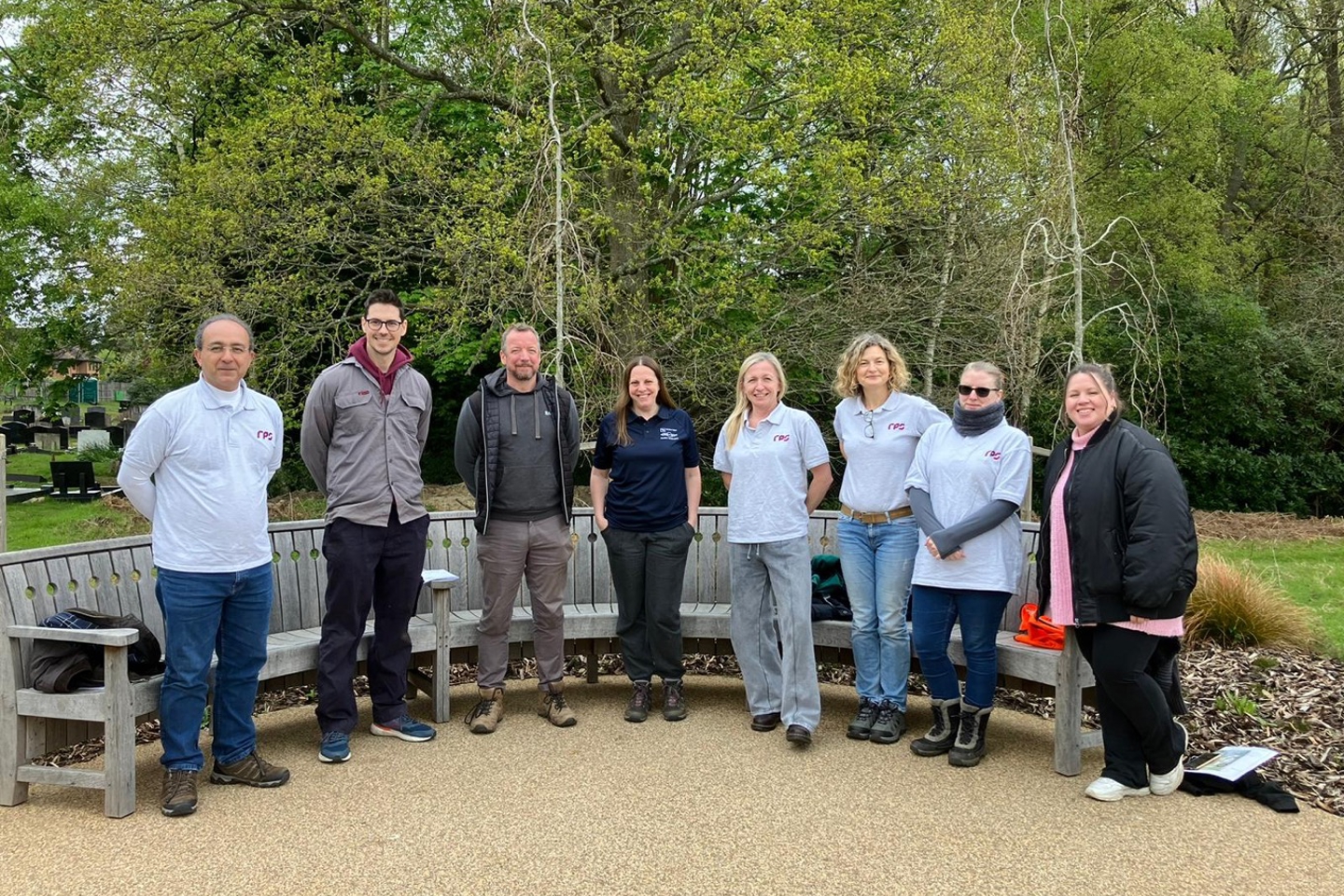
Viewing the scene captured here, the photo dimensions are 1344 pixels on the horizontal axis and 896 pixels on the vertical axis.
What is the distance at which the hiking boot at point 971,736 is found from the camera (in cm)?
474

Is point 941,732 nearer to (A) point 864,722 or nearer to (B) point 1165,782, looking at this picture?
(A) point 864,722

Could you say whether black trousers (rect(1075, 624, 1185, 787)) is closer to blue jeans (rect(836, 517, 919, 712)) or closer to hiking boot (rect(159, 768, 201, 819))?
blue jeans (rect(836, 517, 919, 712))

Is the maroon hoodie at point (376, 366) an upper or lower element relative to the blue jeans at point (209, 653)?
upper

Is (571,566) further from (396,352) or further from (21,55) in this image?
(21,55)

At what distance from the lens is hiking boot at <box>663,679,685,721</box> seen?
211 inches

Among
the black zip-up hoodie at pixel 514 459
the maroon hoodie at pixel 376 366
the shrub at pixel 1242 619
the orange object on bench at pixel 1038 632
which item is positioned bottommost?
the shrub at pixel 1242 619

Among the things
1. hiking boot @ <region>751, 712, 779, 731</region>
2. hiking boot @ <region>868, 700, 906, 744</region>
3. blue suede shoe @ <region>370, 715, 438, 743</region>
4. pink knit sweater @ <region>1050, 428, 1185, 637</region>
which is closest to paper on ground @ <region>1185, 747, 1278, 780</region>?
pink knit sweater @ <region>1050, 428, 1185, 637</region>

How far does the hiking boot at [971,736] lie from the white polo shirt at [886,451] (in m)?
0.95

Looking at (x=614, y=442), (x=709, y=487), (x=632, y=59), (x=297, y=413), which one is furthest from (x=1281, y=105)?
(x=614, y=442)

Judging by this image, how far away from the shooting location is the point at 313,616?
5.51m

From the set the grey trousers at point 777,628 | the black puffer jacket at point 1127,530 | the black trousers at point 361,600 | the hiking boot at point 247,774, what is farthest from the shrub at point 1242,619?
the hiking boot at point 247,774

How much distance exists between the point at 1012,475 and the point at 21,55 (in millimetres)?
14008

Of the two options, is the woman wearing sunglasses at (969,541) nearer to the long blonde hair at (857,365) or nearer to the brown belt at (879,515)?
the brown belt at (879,515)

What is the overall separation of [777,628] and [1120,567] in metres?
1.78
